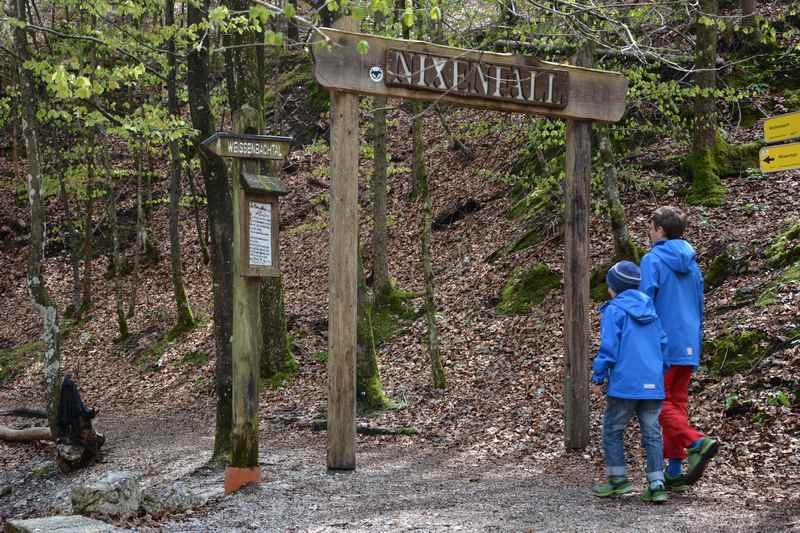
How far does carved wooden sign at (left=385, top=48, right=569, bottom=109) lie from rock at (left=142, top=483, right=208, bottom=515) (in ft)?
13.3

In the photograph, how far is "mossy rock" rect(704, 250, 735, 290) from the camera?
9461 millimetres

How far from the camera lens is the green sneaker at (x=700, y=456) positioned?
5.58m

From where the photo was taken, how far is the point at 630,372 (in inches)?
218

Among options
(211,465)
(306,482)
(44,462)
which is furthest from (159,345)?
(306,482)

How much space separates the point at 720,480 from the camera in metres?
6.04

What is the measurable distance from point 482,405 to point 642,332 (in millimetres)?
4361

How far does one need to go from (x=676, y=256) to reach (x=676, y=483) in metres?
1.74

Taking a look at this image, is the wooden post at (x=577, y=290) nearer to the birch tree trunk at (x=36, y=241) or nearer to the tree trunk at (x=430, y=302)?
the tree trunk at (x=430, y=302)

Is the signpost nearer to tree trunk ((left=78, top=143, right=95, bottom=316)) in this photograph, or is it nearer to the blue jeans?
the blue jeans

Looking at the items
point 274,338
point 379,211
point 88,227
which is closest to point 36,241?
point 274,338

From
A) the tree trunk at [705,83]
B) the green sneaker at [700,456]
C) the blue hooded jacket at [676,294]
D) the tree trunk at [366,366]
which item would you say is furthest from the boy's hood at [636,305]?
the tree trunk at [705,83]

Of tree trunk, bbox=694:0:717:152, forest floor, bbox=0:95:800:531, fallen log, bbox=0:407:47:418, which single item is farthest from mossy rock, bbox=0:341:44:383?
tree trunk, bbox=694:0:717:152

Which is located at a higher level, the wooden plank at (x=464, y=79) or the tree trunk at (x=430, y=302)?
the wooden plank at (x=464, y=79)

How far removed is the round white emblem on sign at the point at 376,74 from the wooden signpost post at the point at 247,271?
111cm
